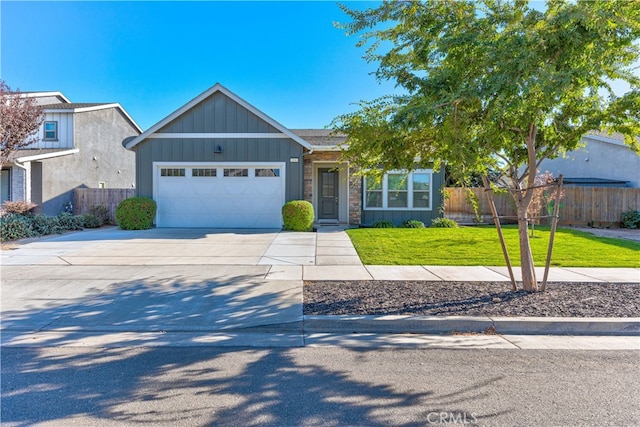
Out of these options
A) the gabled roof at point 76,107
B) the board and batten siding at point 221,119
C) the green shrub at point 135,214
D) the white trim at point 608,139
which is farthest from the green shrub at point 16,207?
the white trim at point 608,139

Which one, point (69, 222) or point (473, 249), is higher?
point (69, 222)

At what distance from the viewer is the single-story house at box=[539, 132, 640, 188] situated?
17812 millimetres

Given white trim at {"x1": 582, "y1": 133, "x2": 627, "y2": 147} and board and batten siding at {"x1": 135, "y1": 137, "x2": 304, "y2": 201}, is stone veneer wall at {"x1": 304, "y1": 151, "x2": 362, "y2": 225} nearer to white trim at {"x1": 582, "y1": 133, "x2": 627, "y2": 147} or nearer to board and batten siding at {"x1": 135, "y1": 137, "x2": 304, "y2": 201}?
board and batten siding at {"x1": 135, "y1": 137, "x2": 304, "y2": 201}

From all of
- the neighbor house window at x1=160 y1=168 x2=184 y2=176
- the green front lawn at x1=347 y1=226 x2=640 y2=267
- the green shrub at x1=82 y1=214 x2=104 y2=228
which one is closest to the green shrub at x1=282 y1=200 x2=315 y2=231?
the green front lawn at x1=347 y1=226 x2=640 y2=267

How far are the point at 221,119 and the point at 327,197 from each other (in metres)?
5.63

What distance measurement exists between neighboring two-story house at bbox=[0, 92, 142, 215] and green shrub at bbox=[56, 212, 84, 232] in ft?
9.98

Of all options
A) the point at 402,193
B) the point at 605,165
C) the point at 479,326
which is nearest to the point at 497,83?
the point at 479,326

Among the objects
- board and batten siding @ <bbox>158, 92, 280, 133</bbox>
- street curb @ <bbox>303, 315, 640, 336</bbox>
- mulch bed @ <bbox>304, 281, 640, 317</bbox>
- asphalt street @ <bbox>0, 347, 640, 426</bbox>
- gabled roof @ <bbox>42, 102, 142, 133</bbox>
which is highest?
gabled roof @ <bbox>42, 102, 142, 133</bbox>

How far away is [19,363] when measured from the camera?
353 centimetres

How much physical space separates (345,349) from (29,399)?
2915 millimetres

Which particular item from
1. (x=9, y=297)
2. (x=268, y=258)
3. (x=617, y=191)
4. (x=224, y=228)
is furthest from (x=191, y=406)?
(x=617, y=191)

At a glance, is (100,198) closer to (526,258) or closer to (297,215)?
(297,215)

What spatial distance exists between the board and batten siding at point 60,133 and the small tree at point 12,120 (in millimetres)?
6977

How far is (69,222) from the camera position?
1382cm
